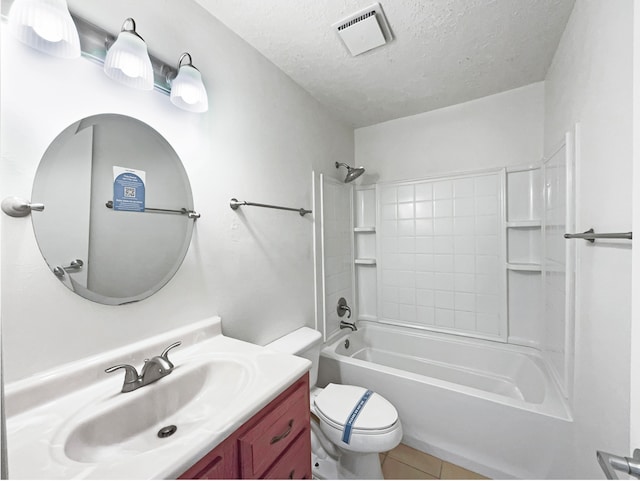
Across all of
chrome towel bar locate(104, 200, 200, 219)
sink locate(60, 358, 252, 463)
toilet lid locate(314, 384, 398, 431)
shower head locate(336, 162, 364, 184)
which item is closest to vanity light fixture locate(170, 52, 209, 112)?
chrome towel bar locate(104, 200, 200, 219)

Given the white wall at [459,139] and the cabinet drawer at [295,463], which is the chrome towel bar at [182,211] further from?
the white wall at [459,139]

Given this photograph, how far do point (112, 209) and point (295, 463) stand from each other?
3.61 ft

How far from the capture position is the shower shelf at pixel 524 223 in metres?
1.84

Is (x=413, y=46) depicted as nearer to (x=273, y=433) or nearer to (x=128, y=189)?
(x=128, y=189)

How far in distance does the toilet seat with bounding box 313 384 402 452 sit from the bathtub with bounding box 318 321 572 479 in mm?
304

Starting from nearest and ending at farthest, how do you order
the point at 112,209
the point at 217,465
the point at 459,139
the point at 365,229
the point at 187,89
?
1. the point at 217,465
2. the point at 112,209
3. the point at 187,89
4. the point at 459,139
5. the point at 365,229

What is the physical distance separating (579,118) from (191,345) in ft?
6.30

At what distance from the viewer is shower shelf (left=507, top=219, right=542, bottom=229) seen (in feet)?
6.04

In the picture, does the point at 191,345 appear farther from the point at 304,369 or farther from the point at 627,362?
the point at 627,362

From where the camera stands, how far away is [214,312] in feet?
4.05

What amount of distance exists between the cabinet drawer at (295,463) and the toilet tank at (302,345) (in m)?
0.49

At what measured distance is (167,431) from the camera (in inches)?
32.9

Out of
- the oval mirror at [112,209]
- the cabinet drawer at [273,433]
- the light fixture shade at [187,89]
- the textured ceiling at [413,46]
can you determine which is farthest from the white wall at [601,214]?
the oval mirror at [112,209]

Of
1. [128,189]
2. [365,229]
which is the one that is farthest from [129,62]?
[365,229]
